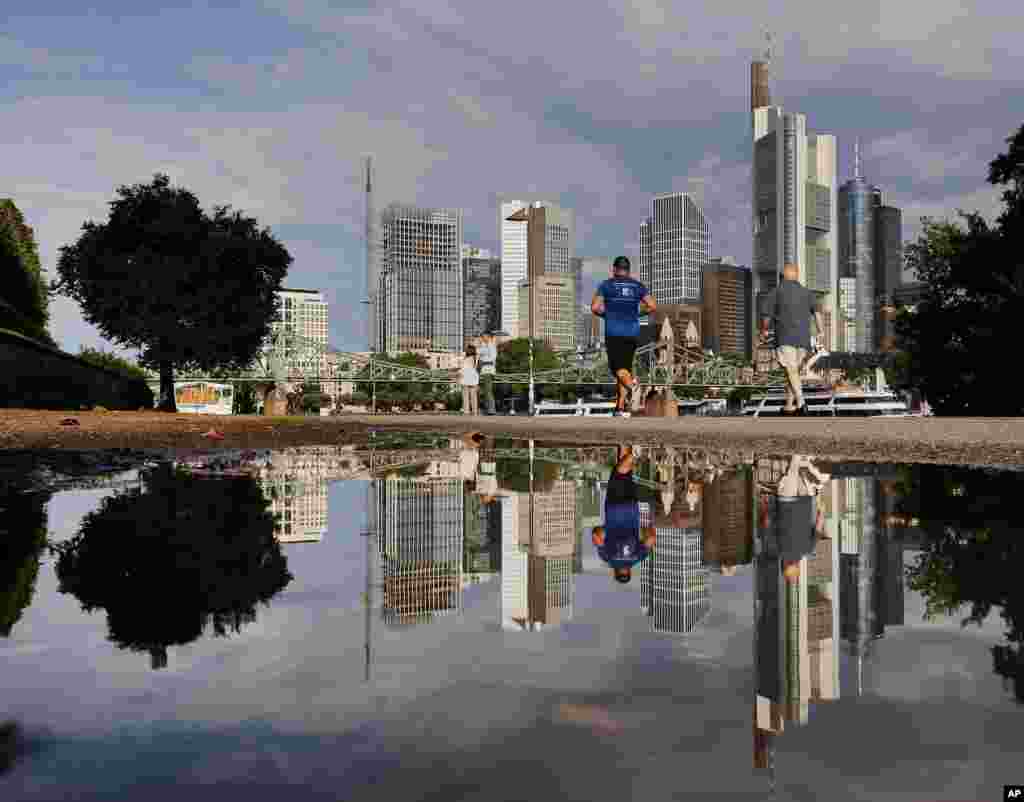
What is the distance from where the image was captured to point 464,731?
1581 mm

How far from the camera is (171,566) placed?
10.3ft

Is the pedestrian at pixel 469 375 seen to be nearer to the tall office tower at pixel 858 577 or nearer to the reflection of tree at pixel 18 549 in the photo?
the reflection of tree at pixel 18 549

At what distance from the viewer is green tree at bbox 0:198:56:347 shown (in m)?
26.3

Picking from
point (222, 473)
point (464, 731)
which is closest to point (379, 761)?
point (464, 731)

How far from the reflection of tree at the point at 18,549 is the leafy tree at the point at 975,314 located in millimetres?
24240

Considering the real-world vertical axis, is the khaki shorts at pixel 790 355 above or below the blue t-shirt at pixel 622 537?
above

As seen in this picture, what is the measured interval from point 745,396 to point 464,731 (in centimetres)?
14441

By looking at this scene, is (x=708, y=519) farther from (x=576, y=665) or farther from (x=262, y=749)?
(x=262, y=749)

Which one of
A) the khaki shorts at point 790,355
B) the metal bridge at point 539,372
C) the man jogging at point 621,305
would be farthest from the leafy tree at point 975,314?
the metal bridge at point 539,372

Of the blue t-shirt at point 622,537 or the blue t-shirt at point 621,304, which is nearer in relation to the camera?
the blue t-shirt at point 622,537

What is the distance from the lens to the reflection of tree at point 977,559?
2.37 m

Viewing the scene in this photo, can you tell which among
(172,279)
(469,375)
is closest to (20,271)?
(172,279)

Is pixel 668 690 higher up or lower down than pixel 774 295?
lower down

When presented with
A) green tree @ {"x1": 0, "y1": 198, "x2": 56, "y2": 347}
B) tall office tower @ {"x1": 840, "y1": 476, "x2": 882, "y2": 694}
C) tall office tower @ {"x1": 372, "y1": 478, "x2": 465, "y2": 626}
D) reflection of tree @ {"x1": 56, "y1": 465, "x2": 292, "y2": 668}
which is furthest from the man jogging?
green tree @ {"x1": 0, "y1": 198, "x2": 56, "y2": 347}
